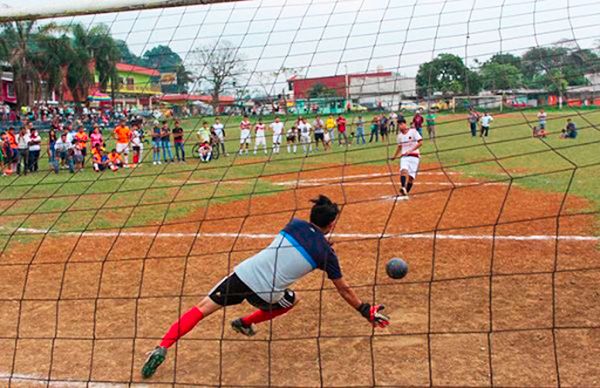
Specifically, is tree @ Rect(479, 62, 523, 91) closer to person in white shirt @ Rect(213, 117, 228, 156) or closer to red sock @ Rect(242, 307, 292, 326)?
red sock @ Rect(242, 307, 292, 326)

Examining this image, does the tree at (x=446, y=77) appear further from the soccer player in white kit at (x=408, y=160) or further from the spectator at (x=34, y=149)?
the spectator at (x=34, y=149)

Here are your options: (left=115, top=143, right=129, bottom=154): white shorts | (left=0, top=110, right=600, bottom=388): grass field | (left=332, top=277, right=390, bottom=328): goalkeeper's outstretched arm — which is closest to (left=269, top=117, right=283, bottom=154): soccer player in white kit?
(left=0, top=110, right=600, bottom=388): grass field

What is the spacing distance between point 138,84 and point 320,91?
2.21 meters

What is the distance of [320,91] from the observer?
24.3 feet

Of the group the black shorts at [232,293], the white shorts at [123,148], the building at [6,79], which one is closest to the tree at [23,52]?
the building at [6,79]

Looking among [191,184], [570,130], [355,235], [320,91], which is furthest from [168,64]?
[570,130]

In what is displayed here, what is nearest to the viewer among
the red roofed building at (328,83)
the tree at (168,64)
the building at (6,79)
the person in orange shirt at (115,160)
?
the tree at (168,64)

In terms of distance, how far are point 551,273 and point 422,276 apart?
4.41 feet

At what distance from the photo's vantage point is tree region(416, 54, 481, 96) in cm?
659

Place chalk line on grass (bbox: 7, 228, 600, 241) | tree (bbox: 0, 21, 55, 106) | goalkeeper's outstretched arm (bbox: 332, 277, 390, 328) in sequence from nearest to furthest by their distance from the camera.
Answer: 1. goalkeeper's outstretched arm (bbox: 332, 277, 390, 328)
2. chalk line on grass (bbox: 7, 228, 600, 241)
3. tree (bbox: 0, 21, 55, 106)

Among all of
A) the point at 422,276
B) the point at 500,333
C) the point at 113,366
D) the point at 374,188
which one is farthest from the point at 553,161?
A: the point at 113,366

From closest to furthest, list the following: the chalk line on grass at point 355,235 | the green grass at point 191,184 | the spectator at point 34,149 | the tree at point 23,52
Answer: the chalk line on grass at point 355,235
the tree at point 23,52
the green grass at point 191,184
the spectator at point 34,149

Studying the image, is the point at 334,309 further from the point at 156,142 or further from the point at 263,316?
the point at 156,142

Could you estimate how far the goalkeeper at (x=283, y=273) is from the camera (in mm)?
4738
